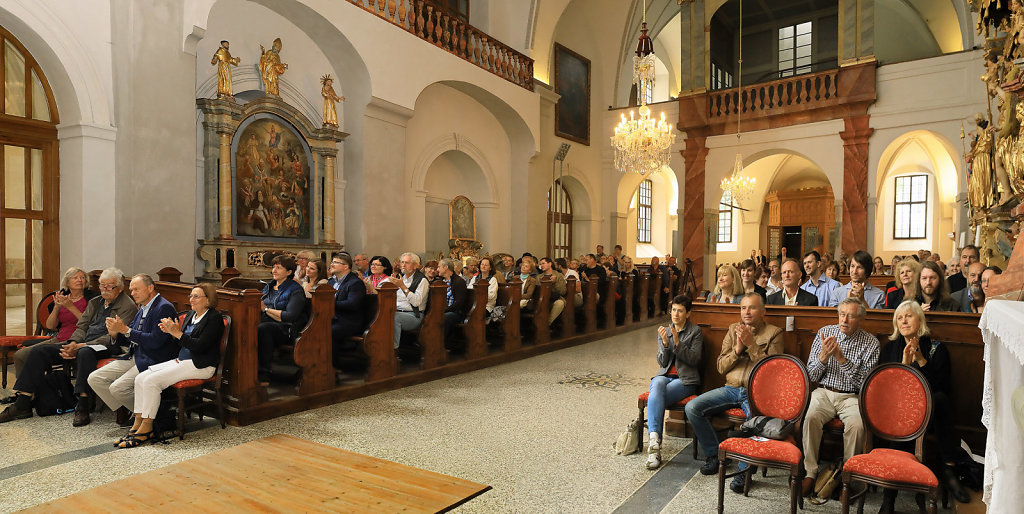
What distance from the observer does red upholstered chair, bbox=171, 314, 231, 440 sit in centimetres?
443

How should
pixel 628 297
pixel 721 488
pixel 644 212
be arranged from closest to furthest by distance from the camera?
pixel 721 488 → pixel 628 297 → pixel 644 212

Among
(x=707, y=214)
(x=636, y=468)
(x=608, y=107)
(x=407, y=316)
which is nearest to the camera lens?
(x=636, y=468)

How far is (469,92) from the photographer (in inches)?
490

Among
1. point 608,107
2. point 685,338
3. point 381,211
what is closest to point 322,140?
point 381,211

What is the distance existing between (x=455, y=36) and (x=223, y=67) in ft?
15.0

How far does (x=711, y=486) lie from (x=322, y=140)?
7766mm

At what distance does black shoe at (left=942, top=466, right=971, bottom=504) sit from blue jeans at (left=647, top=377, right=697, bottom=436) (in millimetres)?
1468

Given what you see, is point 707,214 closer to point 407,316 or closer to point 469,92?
point 469,92

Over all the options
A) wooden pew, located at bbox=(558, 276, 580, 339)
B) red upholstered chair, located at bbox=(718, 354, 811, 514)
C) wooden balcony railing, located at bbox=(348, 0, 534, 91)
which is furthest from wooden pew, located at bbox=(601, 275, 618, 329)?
red upholstered chair, located at bbox=(718, 354, 811, 514)

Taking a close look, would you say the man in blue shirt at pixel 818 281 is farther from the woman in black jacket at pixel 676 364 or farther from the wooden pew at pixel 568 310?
the wooden pew at pixel 568 310

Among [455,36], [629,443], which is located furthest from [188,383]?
[455,36]

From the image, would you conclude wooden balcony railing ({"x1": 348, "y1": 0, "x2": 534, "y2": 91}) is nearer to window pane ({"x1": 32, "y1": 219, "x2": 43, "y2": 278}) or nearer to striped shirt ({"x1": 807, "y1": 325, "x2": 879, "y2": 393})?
window pane ({"x1": 32, "y1": 219, "x2": 43, "y2": 278})

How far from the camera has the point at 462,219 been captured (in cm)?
1339

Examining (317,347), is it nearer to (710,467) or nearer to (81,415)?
(81,415)
